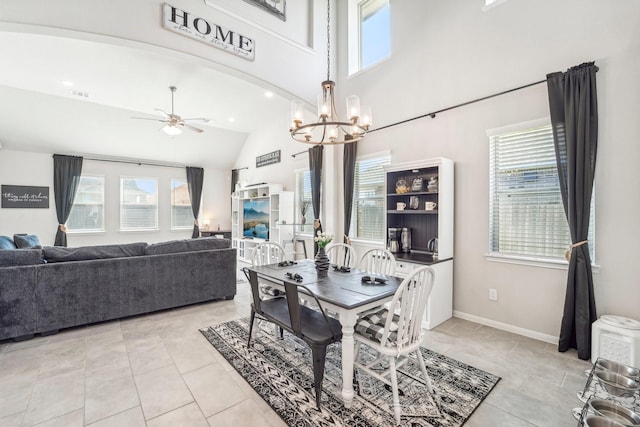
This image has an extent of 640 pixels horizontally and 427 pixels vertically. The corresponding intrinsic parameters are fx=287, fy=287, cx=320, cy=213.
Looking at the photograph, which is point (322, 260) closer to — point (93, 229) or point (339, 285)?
point (339, 285)

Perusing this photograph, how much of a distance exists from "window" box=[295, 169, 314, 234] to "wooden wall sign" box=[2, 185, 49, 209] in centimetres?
596

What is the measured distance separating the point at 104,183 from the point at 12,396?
6.81 metres

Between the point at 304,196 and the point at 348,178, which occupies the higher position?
the point at 348,178

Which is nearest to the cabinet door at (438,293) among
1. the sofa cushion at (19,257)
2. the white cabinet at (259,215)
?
the white cabinet at (259,215)

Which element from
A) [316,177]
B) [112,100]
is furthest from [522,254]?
[112,100]

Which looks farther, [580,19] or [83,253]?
[83,253]

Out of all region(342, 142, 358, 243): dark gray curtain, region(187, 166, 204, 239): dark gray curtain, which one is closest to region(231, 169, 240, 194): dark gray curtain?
region(187, 166, 204, 239): dark gray curtain

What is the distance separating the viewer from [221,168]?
9438 mm

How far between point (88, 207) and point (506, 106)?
30.0 feet

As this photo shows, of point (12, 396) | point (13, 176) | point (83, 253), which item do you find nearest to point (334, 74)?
point (83, 253)

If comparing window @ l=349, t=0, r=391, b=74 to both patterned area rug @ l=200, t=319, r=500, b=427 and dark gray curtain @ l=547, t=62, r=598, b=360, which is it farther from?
patterned area rug @ l=200, t=319, r=500, b=427

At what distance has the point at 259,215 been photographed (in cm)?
742

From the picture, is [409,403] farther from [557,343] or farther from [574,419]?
[557,343]

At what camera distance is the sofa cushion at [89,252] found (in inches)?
128
